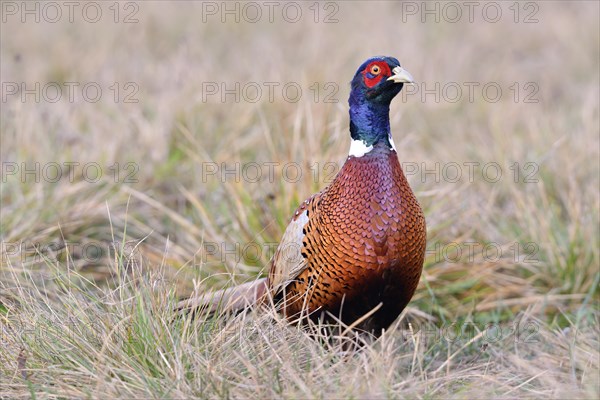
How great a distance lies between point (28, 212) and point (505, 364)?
2.53 metres

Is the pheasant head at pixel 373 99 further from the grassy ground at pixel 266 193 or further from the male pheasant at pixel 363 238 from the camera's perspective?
the grassy ground at pixel 266 193

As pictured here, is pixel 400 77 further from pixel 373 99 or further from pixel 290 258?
pixel 290 258

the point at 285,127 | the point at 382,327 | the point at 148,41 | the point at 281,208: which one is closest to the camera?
the point at 382,327

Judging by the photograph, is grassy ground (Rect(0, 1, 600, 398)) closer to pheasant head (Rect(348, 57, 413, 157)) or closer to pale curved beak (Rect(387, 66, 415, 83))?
pheasant head (Rect(348, 57, 413, 157))

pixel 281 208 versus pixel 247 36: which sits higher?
pixel 247 36

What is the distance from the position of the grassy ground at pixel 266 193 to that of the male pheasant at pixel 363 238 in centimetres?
16

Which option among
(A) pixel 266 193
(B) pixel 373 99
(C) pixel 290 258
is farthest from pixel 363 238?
(A) pixel 266 193

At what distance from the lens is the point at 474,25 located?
9.12 metres

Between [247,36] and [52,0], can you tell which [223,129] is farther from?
[52,0]

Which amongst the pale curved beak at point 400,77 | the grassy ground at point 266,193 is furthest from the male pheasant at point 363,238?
the grassy ground at point 266,193

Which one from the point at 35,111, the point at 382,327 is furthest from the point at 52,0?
the point at 382,327

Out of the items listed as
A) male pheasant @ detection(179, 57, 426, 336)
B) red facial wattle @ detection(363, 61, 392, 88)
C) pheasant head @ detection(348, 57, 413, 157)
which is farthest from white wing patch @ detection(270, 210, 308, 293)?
red facial wattle @ detection(363, 61, 392, 88)

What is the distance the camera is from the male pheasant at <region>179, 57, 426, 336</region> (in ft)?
10.6

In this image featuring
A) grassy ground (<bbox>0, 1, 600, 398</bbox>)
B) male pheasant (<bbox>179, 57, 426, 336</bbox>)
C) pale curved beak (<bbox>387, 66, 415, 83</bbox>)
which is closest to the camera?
grassy ground (<bbox>0, 1, 600, 398</bbox>)
